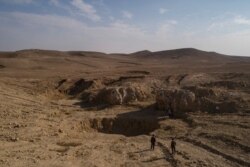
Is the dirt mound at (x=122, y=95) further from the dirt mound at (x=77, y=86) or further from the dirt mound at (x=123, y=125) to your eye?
the dirt mound at (x=77, y=86)

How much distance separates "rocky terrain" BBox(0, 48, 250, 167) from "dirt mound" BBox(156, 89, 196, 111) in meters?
0.06

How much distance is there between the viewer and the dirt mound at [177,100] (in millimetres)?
24484

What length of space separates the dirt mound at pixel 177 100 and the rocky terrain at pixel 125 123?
2.3 inches

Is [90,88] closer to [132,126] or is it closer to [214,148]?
[132,126]

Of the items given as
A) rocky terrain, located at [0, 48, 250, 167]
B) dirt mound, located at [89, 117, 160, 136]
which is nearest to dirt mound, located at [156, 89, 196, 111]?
rocky terrain, located at [0, 48, 250, 167]

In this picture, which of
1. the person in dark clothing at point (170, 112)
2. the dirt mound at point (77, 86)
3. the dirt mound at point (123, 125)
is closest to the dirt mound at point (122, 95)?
the dirt mound at point (123, 125)

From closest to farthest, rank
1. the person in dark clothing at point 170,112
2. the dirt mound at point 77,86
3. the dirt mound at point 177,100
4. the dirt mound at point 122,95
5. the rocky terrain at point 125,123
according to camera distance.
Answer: the rocky terrain at point 125,123 → the person in dark clothing at point 170,112 → the dirt mound at point 177,100 → the dirt mound at point 122,95 → the dirt mound at point 77,86

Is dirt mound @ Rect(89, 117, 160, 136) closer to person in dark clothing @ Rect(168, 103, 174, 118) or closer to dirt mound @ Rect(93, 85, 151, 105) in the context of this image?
person in dark clothing @ Rect(168, 103, 174, 118)

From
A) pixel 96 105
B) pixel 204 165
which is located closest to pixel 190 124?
pixel 204 165

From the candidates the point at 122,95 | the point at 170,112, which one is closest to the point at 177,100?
the point at 170,112

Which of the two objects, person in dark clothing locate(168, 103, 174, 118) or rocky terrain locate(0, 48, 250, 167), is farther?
person in dark clothing locate(168, 103, 174, 118)

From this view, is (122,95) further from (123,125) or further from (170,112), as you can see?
(170,112)

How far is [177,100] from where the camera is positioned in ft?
80.8

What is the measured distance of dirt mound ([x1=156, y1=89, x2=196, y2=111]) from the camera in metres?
24.5
